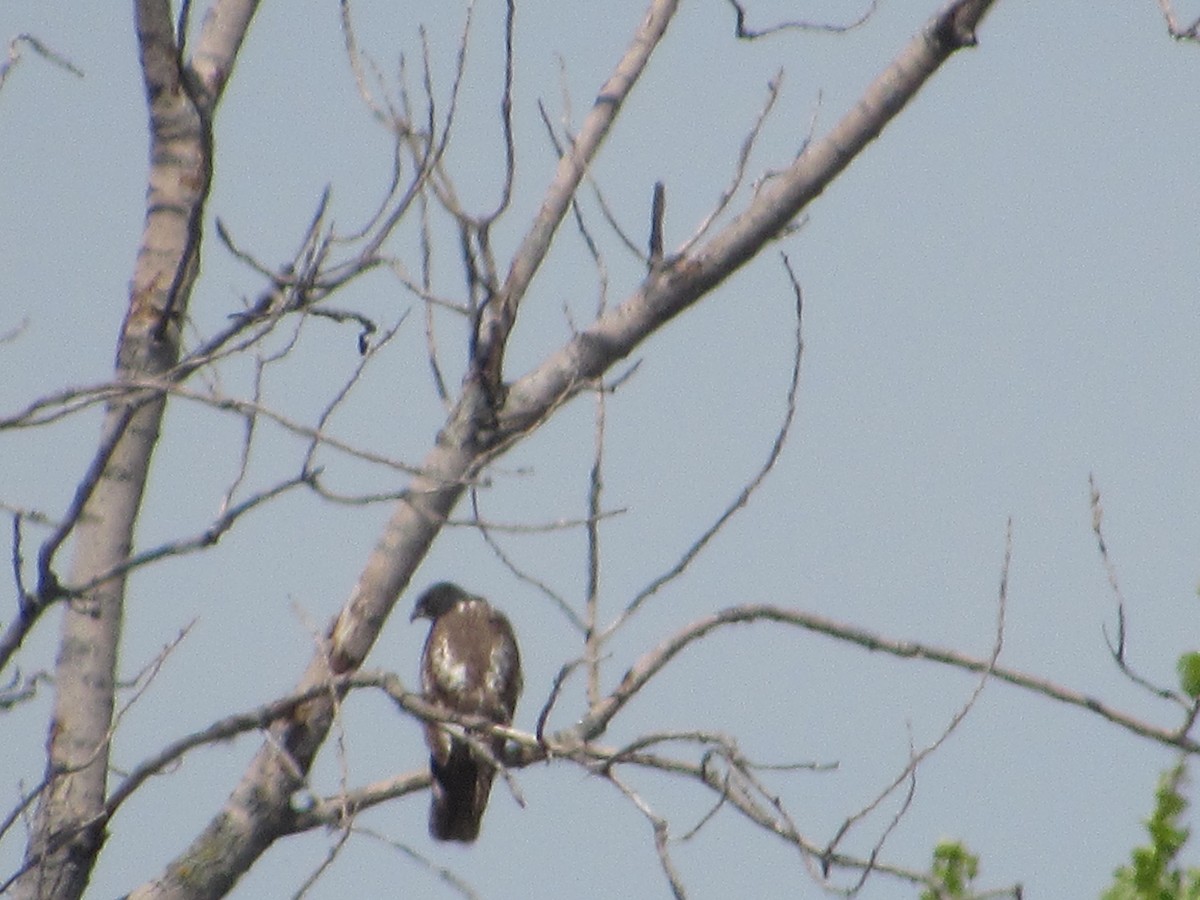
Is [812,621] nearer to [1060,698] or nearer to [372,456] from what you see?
[1060,698]

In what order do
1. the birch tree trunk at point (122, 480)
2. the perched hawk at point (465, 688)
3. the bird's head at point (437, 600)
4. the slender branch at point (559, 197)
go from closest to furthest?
1. the birch tree trunk at point (122, 480)
2. the slender branch at point (559, 197)
3. the perched hawk at point (465, 688)
4. the bird's head at point (437, 600)

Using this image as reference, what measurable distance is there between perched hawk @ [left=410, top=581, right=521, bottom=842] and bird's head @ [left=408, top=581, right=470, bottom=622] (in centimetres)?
2

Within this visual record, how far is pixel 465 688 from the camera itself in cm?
714

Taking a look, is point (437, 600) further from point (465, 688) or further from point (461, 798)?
point (461, 798)

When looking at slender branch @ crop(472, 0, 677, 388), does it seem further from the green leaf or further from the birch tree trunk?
the green leaf

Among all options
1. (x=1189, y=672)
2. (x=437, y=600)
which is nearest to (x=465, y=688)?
(x=437, y=600)

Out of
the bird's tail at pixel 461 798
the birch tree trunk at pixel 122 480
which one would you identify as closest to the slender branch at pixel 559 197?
the birch tree trunk at pixel 122 480

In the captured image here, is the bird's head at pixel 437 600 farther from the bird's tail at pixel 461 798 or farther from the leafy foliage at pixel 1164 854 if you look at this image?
the leafy foliage at pixel 1164 854

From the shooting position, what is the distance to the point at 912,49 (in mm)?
5191

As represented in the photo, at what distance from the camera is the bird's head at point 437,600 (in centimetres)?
818

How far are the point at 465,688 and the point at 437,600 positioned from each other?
1233mm

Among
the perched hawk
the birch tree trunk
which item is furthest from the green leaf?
the birch tree trunk

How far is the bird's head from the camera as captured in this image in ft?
26.8

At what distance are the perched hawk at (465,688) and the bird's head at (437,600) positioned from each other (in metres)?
0.02
